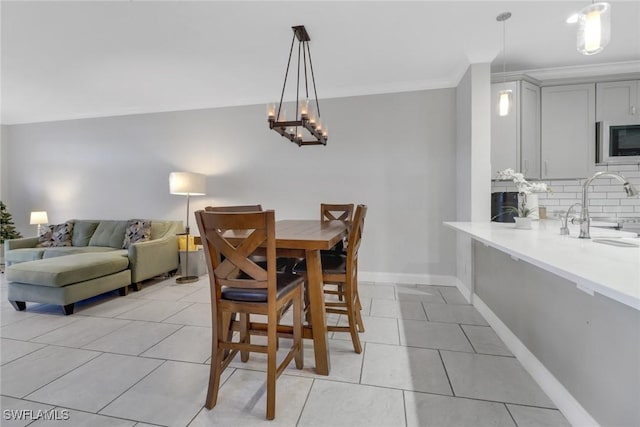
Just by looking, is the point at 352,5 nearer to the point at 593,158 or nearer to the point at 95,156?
the point at 593,158

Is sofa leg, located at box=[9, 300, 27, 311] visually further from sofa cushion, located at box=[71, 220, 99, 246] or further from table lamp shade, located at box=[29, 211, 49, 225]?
table lamp shade, located at box=[29, 211, 49, 225]

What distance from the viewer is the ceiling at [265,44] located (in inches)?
86.7

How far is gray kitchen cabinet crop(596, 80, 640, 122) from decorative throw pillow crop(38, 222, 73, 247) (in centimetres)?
683

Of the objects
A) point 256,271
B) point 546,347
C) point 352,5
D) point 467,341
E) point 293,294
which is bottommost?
point 467,341

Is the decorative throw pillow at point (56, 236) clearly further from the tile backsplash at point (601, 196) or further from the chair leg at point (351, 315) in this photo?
the tile backsplash at point (601, 196)

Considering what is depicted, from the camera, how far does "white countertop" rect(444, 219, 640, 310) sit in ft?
2.54

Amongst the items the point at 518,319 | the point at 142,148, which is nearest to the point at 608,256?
the point at 518,319

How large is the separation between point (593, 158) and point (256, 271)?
3592 millimetres

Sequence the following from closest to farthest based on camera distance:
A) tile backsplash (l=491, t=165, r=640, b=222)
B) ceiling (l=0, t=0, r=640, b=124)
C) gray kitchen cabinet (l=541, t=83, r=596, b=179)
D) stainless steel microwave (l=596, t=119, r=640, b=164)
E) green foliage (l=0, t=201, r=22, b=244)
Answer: ceiling (l=0, t=0, r=640, b=124), stainless steel microwave (l=596, t=119, r=640, b=164), gray kitchen cabinet (l=541, t=83, r=596, b=179), tile backsplash (l=491, t=165, r=640, b=222), green foliage (l=0, t=201, r=22, b=244)

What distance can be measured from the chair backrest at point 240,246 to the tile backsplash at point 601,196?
119 inches

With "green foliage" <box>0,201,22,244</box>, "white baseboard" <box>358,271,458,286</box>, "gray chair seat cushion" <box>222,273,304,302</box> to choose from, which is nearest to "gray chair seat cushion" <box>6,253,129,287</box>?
"gray chair seat cushion" <box>222,273,304,302</box>

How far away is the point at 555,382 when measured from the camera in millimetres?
1540

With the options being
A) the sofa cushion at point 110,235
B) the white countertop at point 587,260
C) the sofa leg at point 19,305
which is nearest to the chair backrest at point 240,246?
the white countertop at point 587,260

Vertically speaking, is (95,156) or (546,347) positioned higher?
(95,156)
